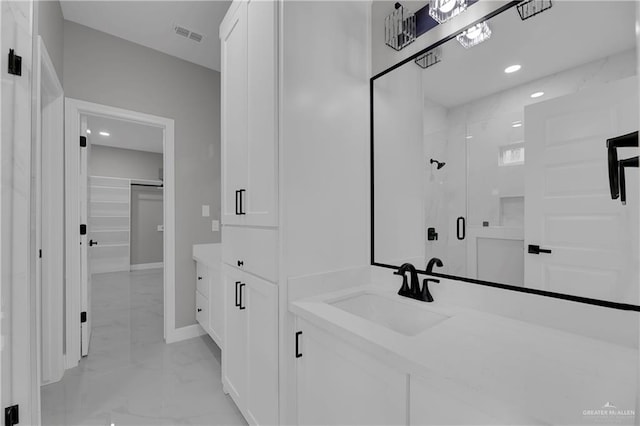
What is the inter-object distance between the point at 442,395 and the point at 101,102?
10.1ft

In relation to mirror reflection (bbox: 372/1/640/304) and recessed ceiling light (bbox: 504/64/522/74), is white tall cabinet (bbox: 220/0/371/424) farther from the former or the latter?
recessed ceiling light (bbox: 504/64/522/74)

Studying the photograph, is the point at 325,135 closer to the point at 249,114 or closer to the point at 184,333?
the point at 249,114

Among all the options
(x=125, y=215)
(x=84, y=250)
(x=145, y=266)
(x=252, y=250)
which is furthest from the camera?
(x=145, y=266)

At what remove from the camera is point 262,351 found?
1.34 metres

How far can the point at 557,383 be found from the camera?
619 millimetres

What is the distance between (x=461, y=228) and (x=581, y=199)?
420mm

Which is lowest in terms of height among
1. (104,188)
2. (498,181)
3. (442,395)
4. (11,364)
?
(11,364)

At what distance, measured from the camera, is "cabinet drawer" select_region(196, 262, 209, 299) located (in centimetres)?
249

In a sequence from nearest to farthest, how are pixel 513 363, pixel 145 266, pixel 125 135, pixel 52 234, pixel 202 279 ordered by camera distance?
pixel 513 363 < pixel 52 234 < pixel 202 279 < pixel 125 135 < pixel 145 266

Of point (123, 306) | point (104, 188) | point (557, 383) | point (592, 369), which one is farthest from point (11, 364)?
point (104, 188)

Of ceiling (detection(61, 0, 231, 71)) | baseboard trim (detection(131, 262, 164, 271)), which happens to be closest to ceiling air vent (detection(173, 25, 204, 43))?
ceiling (detection(61, 0, 231, 71))

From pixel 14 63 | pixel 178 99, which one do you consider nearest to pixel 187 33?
pixel 178 99

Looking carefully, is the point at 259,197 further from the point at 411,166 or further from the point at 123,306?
the point at 123,306

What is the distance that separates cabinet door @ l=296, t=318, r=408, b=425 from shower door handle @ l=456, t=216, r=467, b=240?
2.23 ft
